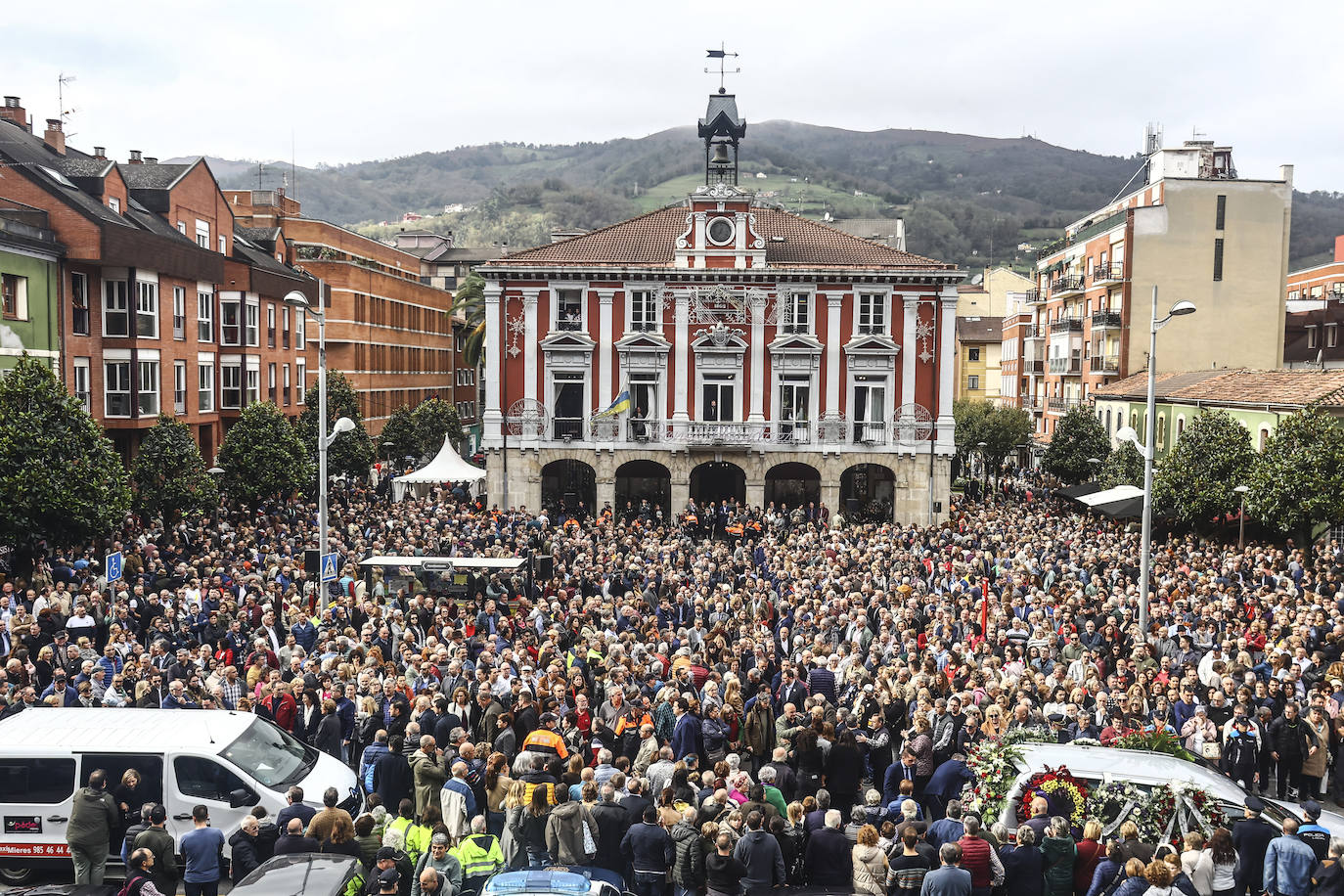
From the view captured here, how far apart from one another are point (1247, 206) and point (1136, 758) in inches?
1803

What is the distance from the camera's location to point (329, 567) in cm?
2148

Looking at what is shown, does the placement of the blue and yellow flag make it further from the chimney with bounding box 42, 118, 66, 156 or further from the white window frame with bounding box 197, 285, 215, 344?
the chimney with bounding box 42, 118, 66, 156

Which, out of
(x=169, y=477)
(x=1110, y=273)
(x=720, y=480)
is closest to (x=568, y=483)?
(x=720, y=480)

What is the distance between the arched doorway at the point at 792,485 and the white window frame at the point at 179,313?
21.4m

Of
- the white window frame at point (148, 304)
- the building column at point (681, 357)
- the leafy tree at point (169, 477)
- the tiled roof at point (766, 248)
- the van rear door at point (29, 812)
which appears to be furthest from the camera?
the tiled roof at point (766, 248)

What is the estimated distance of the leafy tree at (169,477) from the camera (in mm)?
28359

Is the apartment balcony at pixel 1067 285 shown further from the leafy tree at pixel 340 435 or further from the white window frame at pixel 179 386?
the white window frame at pixel 179 386

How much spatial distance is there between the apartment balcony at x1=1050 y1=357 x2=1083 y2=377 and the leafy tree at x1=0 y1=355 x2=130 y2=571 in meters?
46.2

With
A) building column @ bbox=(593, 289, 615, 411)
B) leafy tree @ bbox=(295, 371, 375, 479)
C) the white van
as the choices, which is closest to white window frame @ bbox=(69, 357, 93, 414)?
leafy tree @ bbox=(295, 371, 375, 479)

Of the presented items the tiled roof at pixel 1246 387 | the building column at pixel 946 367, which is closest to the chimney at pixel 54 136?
the building column at pixel 946 367

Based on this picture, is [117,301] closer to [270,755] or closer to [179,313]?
A: [179,313]

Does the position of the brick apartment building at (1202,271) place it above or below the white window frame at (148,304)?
above

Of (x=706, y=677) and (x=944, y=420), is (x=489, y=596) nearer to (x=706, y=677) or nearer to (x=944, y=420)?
(x=706, y=677)

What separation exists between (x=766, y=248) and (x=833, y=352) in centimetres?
473
